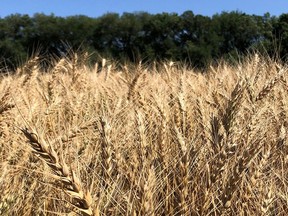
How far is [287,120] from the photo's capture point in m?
1.85

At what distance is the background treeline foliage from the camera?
1678 cm

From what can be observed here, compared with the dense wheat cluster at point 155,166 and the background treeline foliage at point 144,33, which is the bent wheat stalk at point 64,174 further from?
the background treeline foliage at point 144,33

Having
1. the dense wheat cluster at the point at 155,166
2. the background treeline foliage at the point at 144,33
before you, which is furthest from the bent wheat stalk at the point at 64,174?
the background treeline foliage at the point at 144,33

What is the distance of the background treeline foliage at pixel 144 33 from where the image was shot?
16.8 meters

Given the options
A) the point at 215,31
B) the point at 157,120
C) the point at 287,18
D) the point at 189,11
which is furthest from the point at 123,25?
the point at 157,120

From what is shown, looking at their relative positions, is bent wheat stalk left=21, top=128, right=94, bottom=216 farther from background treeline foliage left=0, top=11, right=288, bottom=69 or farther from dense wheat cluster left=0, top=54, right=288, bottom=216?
background treeline foliage left=0, top=11, right=288, bottom=69

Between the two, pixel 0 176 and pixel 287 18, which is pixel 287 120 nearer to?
pixel 0 176

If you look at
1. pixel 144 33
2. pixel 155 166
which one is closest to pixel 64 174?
pixel 155 166

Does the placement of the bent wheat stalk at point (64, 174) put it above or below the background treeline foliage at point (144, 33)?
above

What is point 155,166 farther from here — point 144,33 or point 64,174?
point 144,33

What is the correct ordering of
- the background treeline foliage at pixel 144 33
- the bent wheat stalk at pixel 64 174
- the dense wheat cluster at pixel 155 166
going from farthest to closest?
the background treeline foliage at pixel 144 33 < the dense wheat cluster at pixel 155 166 < the bent wheat stalk at pixel 64 174

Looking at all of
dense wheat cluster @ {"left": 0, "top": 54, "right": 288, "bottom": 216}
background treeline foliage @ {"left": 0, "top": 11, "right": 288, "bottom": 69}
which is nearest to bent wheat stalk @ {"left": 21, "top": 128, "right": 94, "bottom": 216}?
dense wheat cluster @ {"left": 0, "top": 54, "right": 288, "bottom": 216}

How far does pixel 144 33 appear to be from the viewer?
20.9 m

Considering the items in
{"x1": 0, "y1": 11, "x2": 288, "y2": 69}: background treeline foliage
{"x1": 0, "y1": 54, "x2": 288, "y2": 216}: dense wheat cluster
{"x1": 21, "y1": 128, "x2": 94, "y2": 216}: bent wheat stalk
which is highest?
{"x1": 21, "y1": 128, "x2": 94, "y2": 216}: bent wheat stalk
